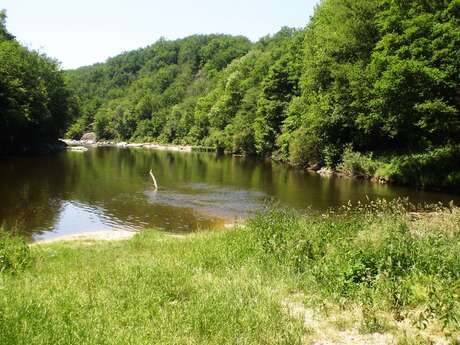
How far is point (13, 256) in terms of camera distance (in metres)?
12.1

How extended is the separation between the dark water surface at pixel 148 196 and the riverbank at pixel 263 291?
9994mm

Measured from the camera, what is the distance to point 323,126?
51.2 meters

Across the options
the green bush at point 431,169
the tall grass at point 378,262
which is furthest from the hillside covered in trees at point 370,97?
the tall grass at point 378,262

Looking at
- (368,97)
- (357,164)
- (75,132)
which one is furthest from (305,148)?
(75,132)

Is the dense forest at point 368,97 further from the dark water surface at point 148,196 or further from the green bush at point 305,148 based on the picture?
the dark water surface at point 148,196

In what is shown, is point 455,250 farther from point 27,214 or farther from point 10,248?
point 27,214

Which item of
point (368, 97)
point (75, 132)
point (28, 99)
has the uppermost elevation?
point (28, 99)

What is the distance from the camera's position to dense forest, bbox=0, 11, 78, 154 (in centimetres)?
6147

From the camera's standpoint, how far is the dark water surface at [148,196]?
24594mm

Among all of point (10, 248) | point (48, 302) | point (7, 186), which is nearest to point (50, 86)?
point (7, 186)

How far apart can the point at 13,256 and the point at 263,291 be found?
768 cm

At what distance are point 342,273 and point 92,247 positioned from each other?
10633 mm

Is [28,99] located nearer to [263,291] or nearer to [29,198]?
[29,198]

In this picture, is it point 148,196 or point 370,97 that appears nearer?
point 148,196
